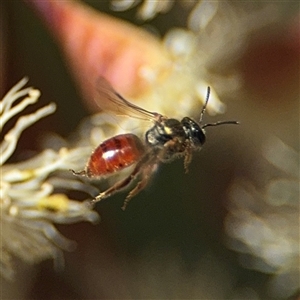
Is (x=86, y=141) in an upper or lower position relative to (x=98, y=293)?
upper

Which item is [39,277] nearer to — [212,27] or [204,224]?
[204,224]

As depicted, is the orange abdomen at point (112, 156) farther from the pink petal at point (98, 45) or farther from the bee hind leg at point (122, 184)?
the pink petal at point (98, 45)

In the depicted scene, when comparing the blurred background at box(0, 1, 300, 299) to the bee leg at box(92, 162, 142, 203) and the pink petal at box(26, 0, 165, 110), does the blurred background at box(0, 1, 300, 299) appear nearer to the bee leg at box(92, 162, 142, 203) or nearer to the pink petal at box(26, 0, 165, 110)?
the pink petal at box(26, 0, 165, 110)

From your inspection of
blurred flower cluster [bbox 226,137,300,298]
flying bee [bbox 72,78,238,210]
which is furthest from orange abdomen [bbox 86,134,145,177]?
blurred flower cluster [bbox 226,137,300,298]

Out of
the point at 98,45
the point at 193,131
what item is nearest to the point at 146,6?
the point at 98,45

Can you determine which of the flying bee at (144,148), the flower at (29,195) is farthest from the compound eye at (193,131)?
the flower at (29,195)

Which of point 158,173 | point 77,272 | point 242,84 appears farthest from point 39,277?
point 242,84
